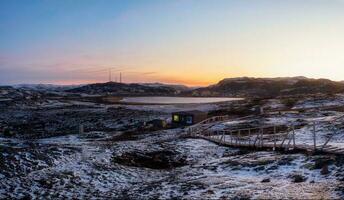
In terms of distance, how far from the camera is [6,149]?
28281 millimetres

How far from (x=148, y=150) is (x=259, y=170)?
13639 millimetres

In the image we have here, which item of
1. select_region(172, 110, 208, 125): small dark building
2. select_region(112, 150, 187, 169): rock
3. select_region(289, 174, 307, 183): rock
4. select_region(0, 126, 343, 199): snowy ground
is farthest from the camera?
select_region(172, 110, 208, 125): small dark building

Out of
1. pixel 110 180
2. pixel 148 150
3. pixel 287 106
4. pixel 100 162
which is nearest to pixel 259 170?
pixel 110 180

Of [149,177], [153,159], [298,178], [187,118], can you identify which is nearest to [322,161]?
[298,178]

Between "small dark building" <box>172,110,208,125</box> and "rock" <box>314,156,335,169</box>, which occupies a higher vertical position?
"rock" <box>314,156,335,169</box>

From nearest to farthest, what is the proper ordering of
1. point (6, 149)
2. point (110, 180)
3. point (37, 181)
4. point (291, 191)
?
point (291, 191) → point (37, 181) → point (110, 180) → point (6, 149)

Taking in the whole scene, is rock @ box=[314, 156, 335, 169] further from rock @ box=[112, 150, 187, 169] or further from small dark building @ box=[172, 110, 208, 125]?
small dark building @ box=[172, 110, 208, 125]

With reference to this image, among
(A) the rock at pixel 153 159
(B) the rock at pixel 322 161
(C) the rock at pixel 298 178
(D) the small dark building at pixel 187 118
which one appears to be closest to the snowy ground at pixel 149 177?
(C) the rock at pixel 298 178

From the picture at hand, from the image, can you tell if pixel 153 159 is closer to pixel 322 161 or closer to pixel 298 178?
pixel 322 161

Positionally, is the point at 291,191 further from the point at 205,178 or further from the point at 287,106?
the point at 287,106

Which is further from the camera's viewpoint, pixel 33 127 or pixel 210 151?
pixel 33 127

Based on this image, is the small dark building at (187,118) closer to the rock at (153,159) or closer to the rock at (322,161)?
the rock at (153,159)

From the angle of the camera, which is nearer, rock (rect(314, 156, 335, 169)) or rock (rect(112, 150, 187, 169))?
rock (rect(314, 156, 335, 169))

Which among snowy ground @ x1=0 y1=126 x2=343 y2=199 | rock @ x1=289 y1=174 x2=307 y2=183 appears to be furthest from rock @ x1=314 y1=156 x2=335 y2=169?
rock @ x1=289 y1=174 x2=307 y2=183
